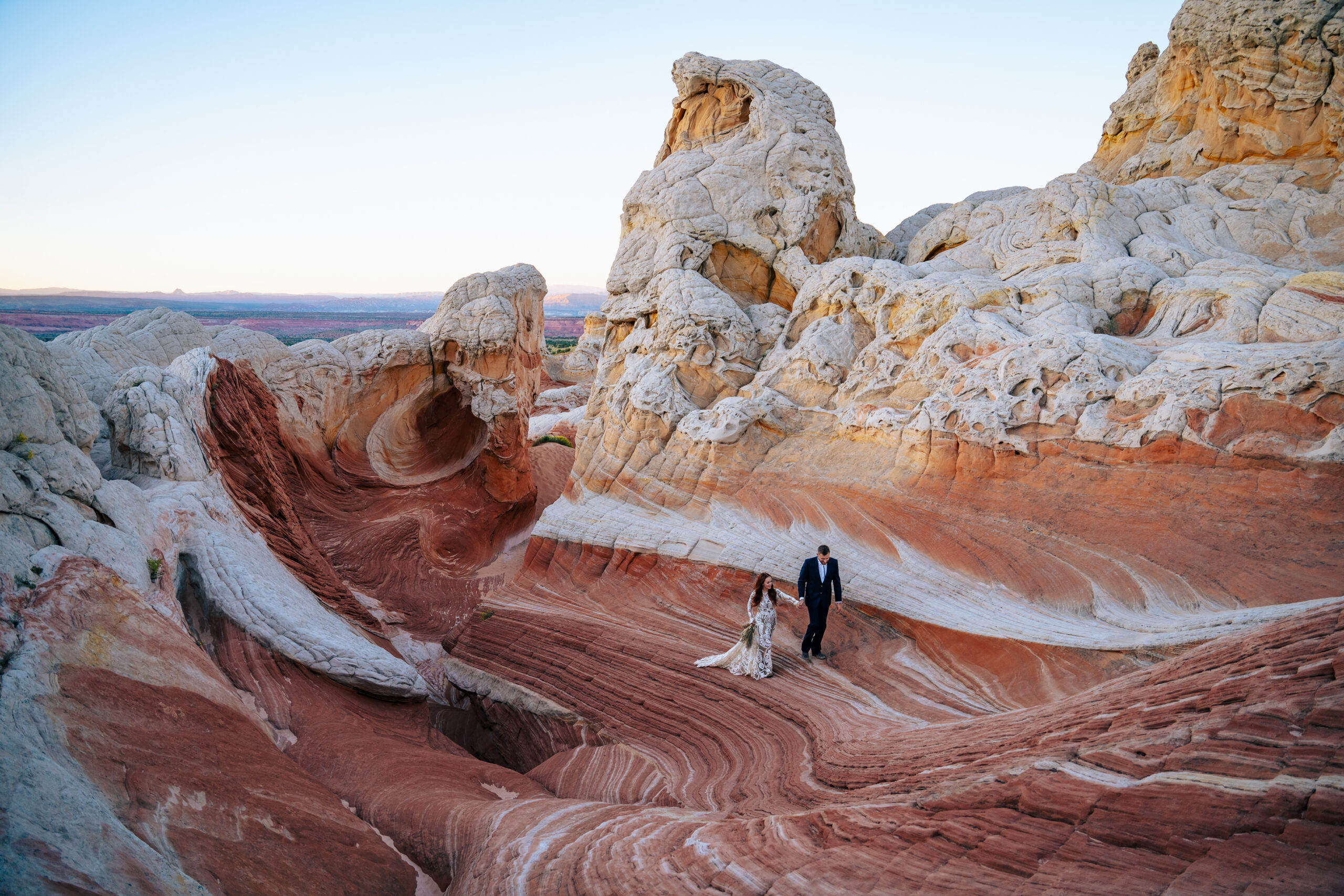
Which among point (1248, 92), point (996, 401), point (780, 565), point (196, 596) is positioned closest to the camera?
point (196, 596)

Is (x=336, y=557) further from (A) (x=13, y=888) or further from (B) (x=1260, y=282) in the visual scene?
(B) (x=1260, y=282)

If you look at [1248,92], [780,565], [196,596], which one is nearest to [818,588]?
[780,565]

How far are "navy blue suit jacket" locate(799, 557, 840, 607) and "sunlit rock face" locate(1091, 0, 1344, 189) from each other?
315 inches

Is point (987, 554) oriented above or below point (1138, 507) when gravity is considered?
below

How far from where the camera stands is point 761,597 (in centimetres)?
762

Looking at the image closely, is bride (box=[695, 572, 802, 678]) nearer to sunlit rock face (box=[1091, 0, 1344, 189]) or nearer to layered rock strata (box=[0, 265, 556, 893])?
layered rock strata (box=[0, 265, 556, 893])

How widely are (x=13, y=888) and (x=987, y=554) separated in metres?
7.12

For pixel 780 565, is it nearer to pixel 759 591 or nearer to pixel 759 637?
pixel 759 591

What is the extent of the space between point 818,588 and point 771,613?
0.52 metres

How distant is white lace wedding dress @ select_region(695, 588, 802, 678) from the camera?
24.9 ft

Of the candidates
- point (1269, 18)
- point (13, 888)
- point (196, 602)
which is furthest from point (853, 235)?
point (13, 888)

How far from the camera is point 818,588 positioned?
24.9ft

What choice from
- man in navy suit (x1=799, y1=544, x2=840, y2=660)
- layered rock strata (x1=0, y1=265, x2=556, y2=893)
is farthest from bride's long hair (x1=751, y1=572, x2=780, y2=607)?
layered rock strata (x1=0, y1=265, x2=556, y2=893)

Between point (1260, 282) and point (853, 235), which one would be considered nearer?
point (1260, 282)
